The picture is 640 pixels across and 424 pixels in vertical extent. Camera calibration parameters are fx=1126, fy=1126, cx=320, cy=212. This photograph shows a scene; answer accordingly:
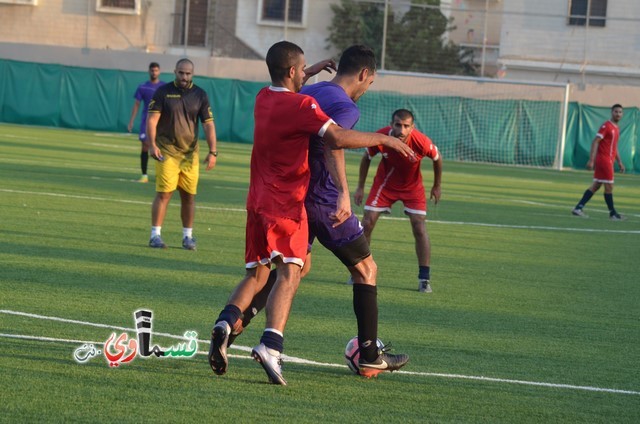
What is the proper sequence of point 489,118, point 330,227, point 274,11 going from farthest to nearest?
point 274,11
point 489,118
point 330,227

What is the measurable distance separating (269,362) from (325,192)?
4.09ft

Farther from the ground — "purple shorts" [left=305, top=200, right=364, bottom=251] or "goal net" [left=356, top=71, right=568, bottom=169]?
"goal net" [left=356, top=71, right=568, bottom=169]

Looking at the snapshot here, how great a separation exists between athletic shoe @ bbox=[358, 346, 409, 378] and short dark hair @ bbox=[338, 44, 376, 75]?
1.83 metres

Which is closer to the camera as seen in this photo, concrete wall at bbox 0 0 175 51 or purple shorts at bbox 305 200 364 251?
purple shorts at bbox 305 200 364 251

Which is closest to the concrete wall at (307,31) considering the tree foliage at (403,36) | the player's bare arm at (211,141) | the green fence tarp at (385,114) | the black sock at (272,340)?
the tree foliage at (403,36)

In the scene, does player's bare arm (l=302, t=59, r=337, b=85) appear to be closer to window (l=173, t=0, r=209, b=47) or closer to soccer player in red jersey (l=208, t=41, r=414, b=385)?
soccer player in red jersey (l=208, t=41, r=414, b=385)

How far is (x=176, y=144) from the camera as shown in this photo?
13.1 meters

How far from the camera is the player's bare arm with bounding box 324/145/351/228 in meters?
6.82

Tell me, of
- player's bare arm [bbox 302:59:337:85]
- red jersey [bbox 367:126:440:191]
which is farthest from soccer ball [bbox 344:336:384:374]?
red jersey [bbox 367:126:440:191]

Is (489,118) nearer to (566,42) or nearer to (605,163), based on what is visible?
(566,42)

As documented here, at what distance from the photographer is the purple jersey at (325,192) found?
23.6 feet

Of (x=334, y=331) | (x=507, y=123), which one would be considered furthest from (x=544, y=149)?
(x=334, y=331)

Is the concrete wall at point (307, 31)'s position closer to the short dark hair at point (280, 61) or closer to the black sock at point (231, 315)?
the short dark hair at point (280, 61)

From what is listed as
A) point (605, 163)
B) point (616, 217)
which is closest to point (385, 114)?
point (605, 163)
